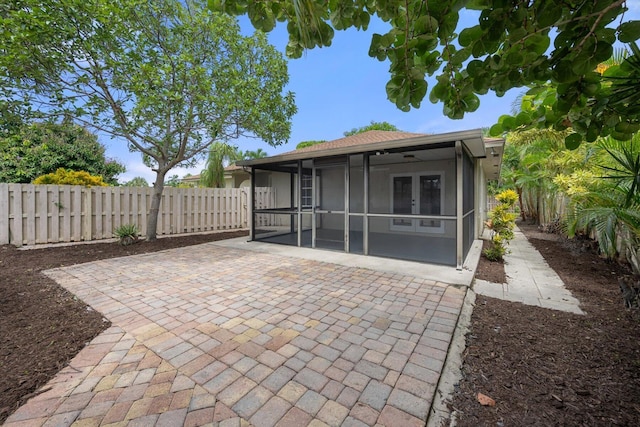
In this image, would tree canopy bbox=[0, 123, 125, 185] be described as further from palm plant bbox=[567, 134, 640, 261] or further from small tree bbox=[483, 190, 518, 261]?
palm plant bbox=[567, 134, 640, 261]

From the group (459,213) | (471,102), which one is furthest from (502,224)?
(471,102)

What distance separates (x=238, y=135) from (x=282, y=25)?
7.11 metres

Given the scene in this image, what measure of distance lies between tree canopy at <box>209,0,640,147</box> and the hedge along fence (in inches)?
347

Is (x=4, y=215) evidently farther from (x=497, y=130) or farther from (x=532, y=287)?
(x=532, y=287)

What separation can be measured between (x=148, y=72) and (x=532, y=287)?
8585 mm

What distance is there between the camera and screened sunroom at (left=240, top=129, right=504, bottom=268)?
5.54 m

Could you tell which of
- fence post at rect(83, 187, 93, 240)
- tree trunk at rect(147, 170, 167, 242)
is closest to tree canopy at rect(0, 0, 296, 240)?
tree trunk at rect(147, 170, 167, 242)

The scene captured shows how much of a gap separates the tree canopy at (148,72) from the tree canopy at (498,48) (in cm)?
602

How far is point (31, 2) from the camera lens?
5.07m

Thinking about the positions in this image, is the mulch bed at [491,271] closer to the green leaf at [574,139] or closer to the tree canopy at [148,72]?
the green leaf at [574,139]

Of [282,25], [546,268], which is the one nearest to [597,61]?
[282,25]

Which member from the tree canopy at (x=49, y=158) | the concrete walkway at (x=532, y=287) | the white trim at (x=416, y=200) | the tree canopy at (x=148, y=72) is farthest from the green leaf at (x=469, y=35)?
the tree canopy at (x=49, y=158)

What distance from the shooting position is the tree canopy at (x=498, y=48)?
1146 mm

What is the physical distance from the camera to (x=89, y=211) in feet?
25.5
